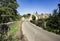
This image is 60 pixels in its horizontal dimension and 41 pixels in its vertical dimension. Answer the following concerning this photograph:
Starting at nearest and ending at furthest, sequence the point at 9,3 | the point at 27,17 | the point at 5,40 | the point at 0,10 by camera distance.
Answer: the point at 5,40, the point at 0,10, the point at 9,3, the point at 27,17

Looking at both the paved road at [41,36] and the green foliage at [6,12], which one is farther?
the green foliage at [6,12]

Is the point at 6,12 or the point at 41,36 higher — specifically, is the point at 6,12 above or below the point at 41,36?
above

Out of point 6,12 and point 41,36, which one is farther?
point 6,12

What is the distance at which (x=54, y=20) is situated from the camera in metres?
29.4

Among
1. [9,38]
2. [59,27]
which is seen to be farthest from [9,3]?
[9,38]

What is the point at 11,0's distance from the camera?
67000mm

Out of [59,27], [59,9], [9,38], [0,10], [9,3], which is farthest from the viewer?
[9,3]

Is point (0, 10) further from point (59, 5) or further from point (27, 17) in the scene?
point (27, 17)

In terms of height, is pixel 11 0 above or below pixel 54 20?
above

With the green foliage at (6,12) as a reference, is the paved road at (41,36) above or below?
below

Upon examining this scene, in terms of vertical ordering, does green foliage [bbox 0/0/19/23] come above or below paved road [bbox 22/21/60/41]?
above

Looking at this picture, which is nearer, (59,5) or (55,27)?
(55,27)

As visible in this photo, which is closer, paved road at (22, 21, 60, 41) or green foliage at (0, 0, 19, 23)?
paved road at (22, 21, 60, 41)

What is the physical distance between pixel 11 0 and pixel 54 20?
40109 mm
